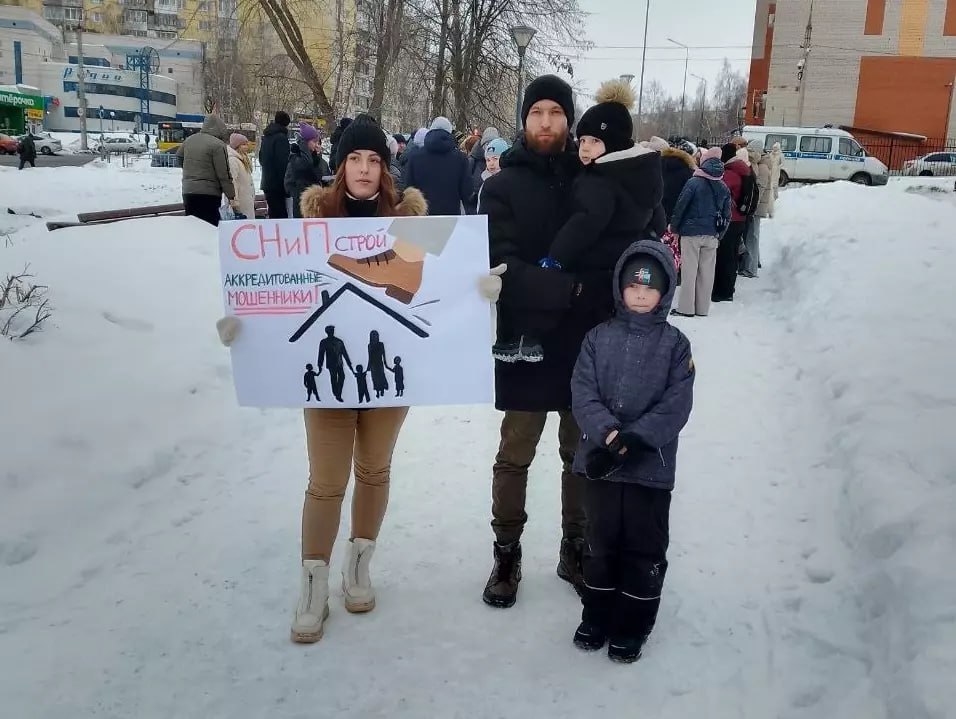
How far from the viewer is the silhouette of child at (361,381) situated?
3152 mm

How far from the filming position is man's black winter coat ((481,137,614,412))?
3229mm

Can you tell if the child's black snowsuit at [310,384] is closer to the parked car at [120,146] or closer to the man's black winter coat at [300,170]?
the man's black winter coat at [300,170]

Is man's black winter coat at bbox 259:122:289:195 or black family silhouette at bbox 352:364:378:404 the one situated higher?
man's black winter coat at bbox 259:122:289:195

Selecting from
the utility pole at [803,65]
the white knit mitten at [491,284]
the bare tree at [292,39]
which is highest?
the utility pole at [803,65]

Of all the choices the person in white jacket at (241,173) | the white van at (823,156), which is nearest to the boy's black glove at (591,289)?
the person in white jacket at (241,173)

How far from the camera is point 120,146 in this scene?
48375mm

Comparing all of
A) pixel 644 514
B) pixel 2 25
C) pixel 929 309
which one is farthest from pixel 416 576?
pixel 2 25

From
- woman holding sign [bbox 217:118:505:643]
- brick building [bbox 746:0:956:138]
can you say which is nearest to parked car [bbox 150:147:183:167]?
brick building [bbox 746:0:956:138]

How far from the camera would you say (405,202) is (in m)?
3.34

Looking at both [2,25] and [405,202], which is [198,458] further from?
[2,25]

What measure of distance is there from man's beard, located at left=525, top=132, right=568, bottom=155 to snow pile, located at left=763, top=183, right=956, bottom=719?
89.4 inches

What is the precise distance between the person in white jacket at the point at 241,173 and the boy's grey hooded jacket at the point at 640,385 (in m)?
8.98

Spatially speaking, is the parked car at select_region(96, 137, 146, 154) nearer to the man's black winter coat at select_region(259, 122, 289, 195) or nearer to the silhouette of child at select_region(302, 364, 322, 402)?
the man's black winter coat at select_region(259, 122, 289, 195)

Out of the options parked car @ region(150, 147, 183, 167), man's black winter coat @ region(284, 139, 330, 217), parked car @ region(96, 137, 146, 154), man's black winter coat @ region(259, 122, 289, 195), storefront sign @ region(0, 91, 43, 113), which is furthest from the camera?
storefront sign @ region(0, 91, 43, 113)
